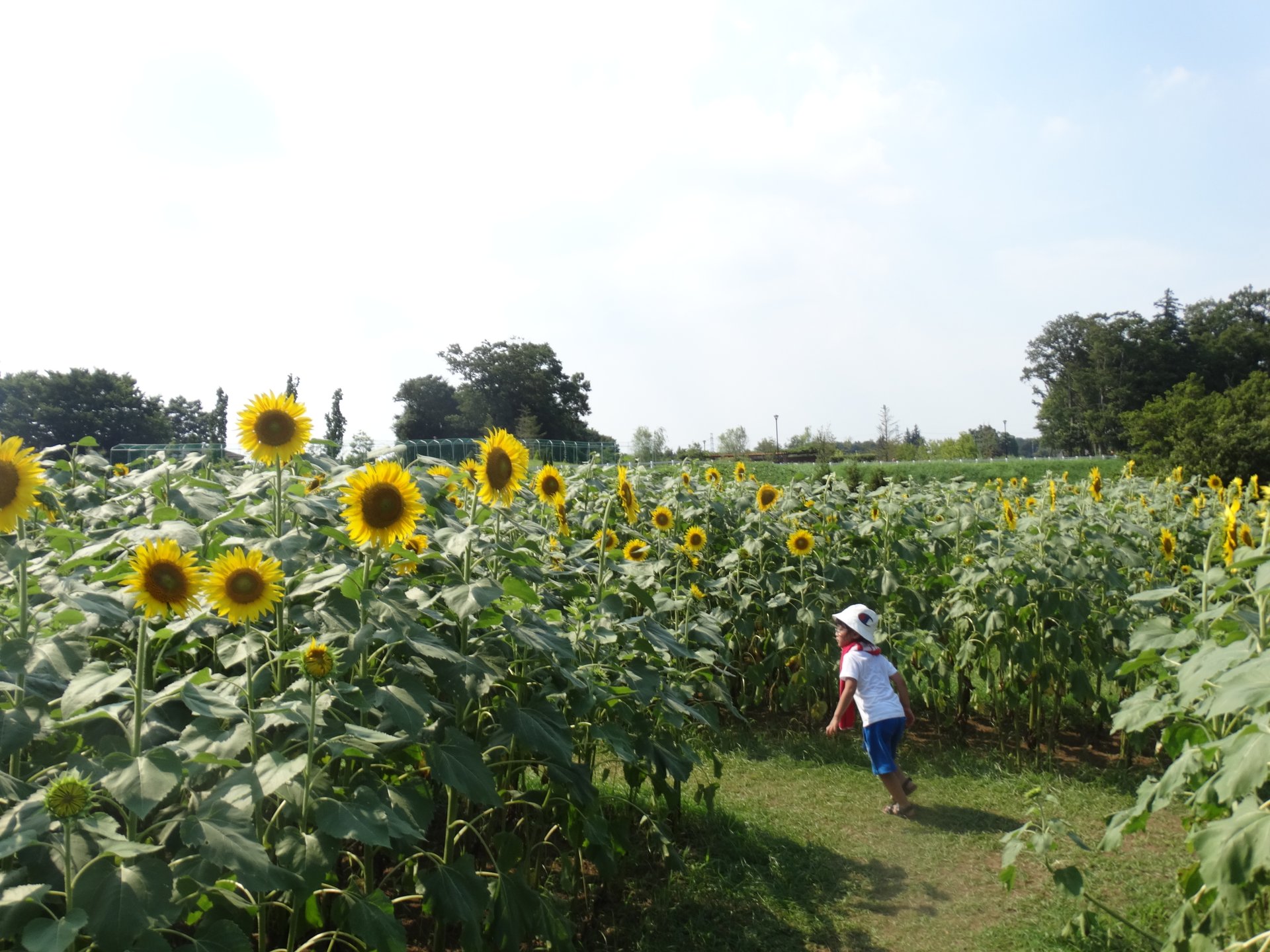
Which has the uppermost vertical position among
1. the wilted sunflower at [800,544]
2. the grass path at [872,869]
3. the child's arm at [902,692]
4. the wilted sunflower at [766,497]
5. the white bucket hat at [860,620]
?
the wilted sunflower at [766,497]

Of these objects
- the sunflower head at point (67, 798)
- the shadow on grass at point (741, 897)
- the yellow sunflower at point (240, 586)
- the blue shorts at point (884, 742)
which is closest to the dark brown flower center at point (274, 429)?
the yellow sunflower at point (240, 586)

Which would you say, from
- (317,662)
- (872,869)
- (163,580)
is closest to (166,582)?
(163,580)

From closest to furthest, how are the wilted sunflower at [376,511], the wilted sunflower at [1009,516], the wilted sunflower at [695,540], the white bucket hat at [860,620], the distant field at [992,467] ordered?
1. the wilted sunflower at [376,511]
2. the white bucket hat at [860,620]
3. the wilted sunflower at [695,540]
4. the wilted sunflower at [1009,516]
5. the distant field at [992,467]

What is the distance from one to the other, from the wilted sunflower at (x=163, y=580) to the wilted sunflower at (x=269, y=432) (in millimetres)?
559

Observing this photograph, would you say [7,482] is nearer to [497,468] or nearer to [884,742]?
[497,468]

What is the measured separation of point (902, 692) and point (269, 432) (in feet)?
11.9

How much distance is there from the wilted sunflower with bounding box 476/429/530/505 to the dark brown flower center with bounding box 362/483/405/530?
1.77 ft

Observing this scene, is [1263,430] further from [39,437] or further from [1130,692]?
[39,437]

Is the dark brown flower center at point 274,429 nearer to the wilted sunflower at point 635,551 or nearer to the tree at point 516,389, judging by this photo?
the wilted sunflower at point 635,551

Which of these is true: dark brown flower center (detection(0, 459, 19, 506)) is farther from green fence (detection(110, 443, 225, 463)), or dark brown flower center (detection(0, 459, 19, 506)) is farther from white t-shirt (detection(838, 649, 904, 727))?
white t-shirt (detection(838, 649, 904, 727))

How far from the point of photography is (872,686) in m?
4.80

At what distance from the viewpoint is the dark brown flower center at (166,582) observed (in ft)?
6.45

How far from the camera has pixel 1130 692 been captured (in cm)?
531

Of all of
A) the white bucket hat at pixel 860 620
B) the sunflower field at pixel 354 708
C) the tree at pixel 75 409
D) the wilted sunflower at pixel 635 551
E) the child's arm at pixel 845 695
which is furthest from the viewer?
the tree at pixel 75 409
